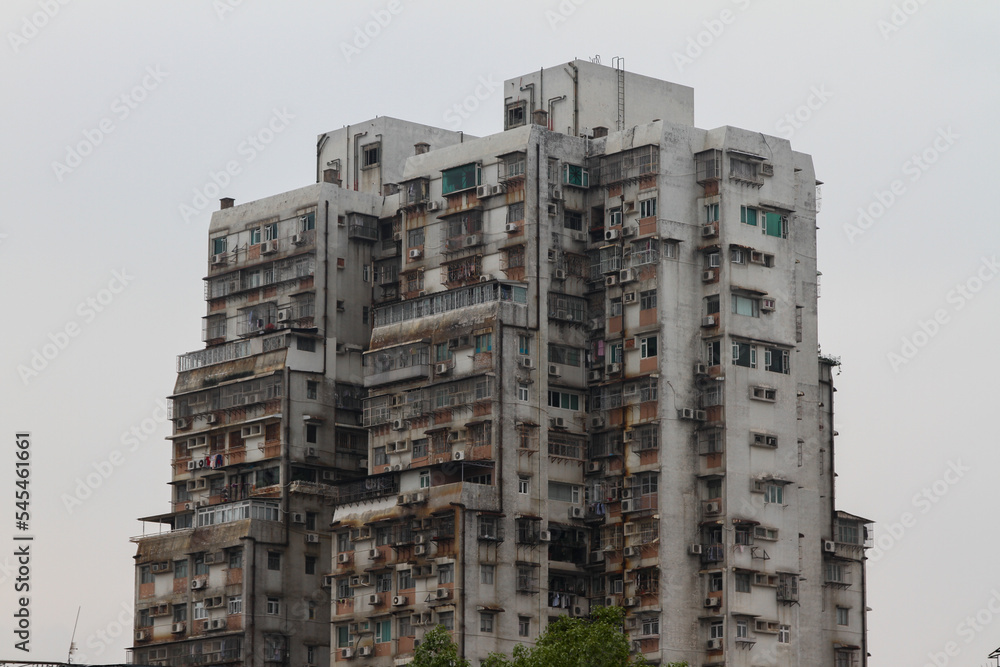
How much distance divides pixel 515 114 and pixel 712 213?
14793mm

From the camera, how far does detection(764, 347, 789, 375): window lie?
410ft

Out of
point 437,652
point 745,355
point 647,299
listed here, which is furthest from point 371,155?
point 437,652

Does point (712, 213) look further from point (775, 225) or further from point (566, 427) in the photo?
point (566, 427)

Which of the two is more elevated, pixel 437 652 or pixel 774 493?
pixel 774 493

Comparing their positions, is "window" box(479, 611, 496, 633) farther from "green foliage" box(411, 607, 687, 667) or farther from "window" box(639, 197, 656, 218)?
"window" box(639, 197, 656, 218)

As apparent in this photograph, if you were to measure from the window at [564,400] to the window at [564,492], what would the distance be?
4.16 m

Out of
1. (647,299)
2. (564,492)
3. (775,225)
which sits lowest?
(564,492)

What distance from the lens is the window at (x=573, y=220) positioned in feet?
422

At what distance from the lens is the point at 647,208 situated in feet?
412

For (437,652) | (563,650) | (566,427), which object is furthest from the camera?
(566,427)

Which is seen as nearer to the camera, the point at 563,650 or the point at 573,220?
the point at 563,650

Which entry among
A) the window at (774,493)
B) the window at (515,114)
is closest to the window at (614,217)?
the window at (515,114)

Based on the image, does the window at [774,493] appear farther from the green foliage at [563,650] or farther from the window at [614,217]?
the window at [614,217]

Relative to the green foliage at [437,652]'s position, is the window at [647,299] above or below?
above
